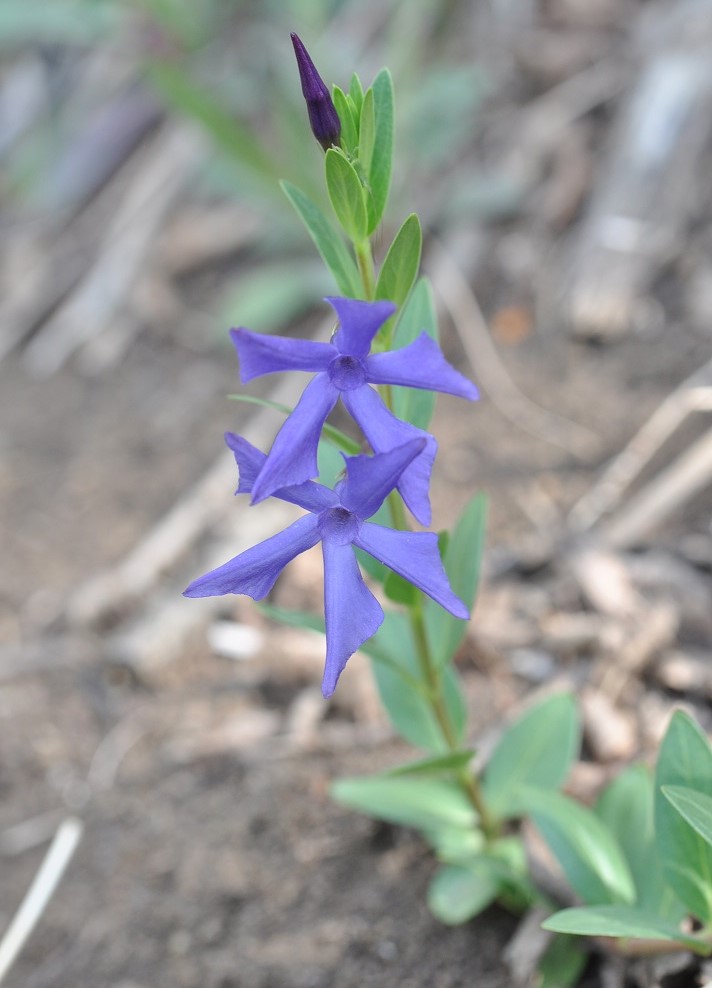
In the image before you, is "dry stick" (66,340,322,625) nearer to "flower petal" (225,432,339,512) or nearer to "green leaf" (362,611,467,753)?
"green leaf" (362,611,467,753)

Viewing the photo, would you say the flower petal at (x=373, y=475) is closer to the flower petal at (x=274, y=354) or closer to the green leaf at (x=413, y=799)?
the flower petal at (x=274, y=354)

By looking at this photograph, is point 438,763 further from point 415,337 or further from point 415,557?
point 415,337

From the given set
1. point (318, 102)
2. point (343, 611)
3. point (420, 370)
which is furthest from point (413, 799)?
point (318, 102)

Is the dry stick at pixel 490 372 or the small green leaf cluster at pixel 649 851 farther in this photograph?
the dry stick at pixel 490 372

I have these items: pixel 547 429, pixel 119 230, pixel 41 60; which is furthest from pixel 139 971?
pixel 41 60

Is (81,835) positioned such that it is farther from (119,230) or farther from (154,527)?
(119,230)

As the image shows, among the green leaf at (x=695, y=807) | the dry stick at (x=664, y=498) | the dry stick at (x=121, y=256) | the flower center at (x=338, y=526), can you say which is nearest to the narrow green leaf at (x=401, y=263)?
the flower center at (x=338, y=526)
